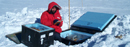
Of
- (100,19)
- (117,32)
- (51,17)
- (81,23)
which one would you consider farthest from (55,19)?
(117,32)

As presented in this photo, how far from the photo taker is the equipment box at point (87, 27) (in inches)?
127

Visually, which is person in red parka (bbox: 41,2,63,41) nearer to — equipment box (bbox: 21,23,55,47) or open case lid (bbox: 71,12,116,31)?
equipment box (bbox: 21,23,55,47)

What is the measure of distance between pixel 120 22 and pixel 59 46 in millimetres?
1809

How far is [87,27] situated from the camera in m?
3.38

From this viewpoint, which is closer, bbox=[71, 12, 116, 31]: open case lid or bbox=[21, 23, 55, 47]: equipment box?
bbox=[21, 23, 55, 47]: equipment box

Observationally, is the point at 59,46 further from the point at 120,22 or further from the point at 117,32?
the point at 120,22

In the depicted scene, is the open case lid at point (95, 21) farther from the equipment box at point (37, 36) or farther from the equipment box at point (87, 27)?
the equipment box at point (37, 36)

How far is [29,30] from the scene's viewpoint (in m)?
2.50

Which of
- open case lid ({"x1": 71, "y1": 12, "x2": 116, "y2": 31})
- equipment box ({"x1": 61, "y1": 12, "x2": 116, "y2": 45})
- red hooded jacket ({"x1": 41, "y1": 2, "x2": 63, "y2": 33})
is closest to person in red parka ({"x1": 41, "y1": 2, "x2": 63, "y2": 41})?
red hooded jacket ({"x1": 41, "y1": 2, "x2": 63, "y2": 33})

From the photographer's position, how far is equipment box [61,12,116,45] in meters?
3.24

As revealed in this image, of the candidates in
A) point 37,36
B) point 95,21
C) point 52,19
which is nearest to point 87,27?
point 95,21

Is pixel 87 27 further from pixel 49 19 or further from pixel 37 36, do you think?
pixel 37 36

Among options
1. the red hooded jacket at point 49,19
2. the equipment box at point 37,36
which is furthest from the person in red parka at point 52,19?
the equipment box at point 37,36

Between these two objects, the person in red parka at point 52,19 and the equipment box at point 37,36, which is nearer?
the equipment box at point 37,36
